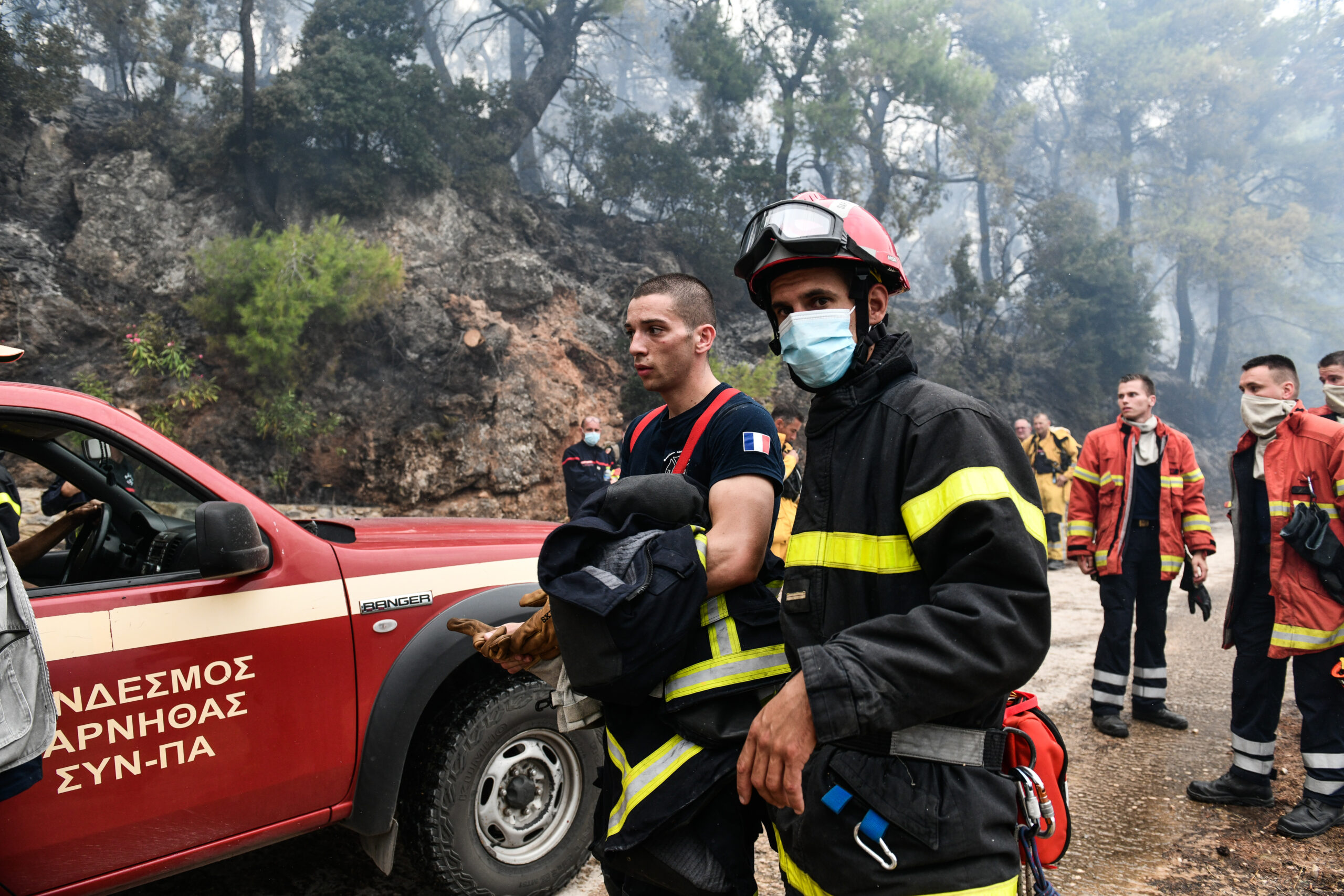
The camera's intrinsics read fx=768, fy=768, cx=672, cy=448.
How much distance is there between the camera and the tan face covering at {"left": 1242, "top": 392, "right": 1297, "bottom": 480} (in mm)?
3748

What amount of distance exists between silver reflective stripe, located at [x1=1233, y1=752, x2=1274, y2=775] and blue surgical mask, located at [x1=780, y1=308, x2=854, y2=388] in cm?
354

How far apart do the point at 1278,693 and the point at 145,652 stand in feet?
15.1

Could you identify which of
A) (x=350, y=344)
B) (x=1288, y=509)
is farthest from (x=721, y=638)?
(x=350, y=344)

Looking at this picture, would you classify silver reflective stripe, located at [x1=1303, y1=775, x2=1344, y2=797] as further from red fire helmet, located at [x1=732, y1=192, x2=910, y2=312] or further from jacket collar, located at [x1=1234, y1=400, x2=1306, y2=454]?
red fire helmet, located at [x1=732, y1=192, x2=910, y2=312]

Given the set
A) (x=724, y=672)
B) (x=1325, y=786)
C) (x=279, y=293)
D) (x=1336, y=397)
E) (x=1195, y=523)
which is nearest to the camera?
(x=724, y=672)

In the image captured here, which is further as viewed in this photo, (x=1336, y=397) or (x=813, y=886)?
(x=1336, y=397)

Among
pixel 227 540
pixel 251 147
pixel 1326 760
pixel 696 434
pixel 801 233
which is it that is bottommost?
pixel 1326 760

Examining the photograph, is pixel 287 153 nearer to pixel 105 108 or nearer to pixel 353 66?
pixel 353 66

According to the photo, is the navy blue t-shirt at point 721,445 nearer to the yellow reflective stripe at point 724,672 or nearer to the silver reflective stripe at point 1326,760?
the yellow reflective stripe at point 724,672

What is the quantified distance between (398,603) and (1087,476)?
432 centimetres

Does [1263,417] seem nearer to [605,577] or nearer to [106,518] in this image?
[605,577]

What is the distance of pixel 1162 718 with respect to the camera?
4.68 meters

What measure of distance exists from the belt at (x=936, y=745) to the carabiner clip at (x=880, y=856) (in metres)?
0.13

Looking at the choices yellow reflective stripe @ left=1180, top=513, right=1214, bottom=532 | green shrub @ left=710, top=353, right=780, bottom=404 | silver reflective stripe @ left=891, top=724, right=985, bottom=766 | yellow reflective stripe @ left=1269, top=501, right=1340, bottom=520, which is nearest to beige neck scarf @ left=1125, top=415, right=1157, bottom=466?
yellow reflective stripe @ left=1180, top=513, right=1214, bottom=532
